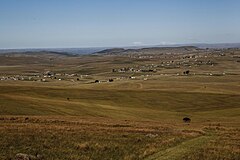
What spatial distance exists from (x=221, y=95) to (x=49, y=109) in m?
70.4

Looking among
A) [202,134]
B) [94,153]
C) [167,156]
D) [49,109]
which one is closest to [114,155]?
[94,153]

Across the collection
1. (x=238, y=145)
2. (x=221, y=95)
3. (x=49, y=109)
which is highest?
(x=238, y=145)

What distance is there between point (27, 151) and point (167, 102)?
84.1 metres

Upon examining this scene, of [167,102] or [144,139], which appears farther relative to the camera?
[167,102]

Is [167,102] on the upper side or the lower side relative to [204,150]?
lower

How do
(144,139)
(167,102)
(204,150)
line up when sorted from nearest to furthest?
(204,150)
(144,139)
(167,102)

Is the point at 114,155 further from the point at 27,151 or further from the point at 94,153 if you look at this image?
the point at 27,151

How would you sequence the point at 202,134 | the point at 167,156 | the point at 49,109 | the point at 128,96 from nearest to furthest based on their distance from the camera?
the point at 167,156 → the point at 202,134 → the point at 49,109 → the point at 128,96

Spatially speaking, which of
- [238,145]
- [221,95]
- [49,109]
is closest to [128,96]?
[221,95]

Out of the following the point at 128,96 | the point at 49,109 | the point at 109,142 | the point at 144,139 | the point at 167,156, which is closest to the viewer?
the point at 167,156

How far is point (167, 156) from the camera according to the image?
72.4 feet

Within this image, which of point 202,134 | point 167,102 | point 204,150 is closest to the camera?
point 204,150

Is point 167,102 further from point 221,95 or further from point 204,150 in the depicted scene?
point 204,150

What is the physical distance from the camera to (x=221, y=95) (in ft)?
385
